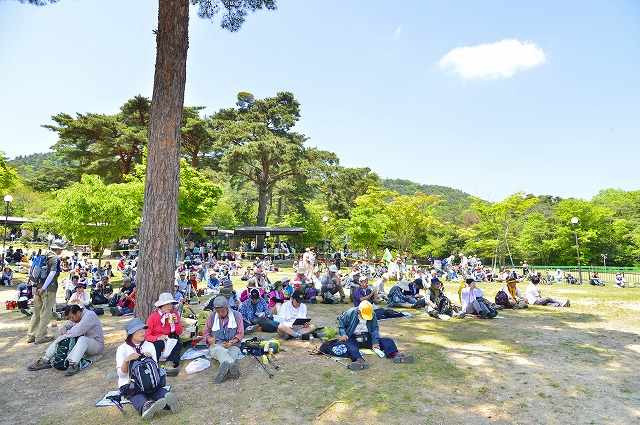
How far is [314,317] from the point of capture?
10078 millimetres

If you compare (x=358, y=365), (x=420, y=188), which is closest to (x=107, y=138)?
(x=358, y=365)

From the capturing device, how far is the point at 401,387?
5.18m

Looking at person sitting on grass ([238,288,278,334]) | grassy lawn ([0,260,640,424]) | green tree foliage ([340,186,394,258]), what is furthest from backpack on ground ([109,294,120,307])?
green tree foliage ([340,186,394,258])

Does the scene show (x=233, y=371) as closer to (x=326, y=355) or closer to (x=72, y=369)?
(x=326, y=355)

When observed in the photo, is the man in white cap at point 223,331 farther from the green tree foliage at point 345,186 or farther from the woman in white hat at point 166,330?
the green tree foliage at point 345,186

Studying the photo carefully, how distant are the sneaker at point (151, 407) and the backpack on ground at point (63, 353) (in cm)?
244

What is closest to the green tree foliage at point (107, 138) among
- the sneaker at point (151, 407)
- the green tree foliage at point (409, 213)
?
the green tree foliage at point (409, 213)

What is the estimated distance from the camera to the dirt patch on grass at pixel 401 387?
445 cm

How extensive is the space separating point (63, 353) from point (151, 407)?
2602 mm

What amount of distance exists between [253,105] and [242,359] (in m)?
33.1

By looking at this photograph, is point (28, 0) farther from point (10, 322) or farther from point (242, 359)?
point (242, 359)

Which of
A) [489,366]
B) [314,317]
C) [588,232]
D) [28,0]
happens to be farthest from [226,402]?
[588,232]

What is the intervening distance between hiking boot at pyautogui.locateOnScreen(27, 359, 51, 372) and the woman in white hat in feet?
5.78

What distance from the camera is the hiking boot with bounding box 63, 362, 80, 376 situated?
5770 millimetres
